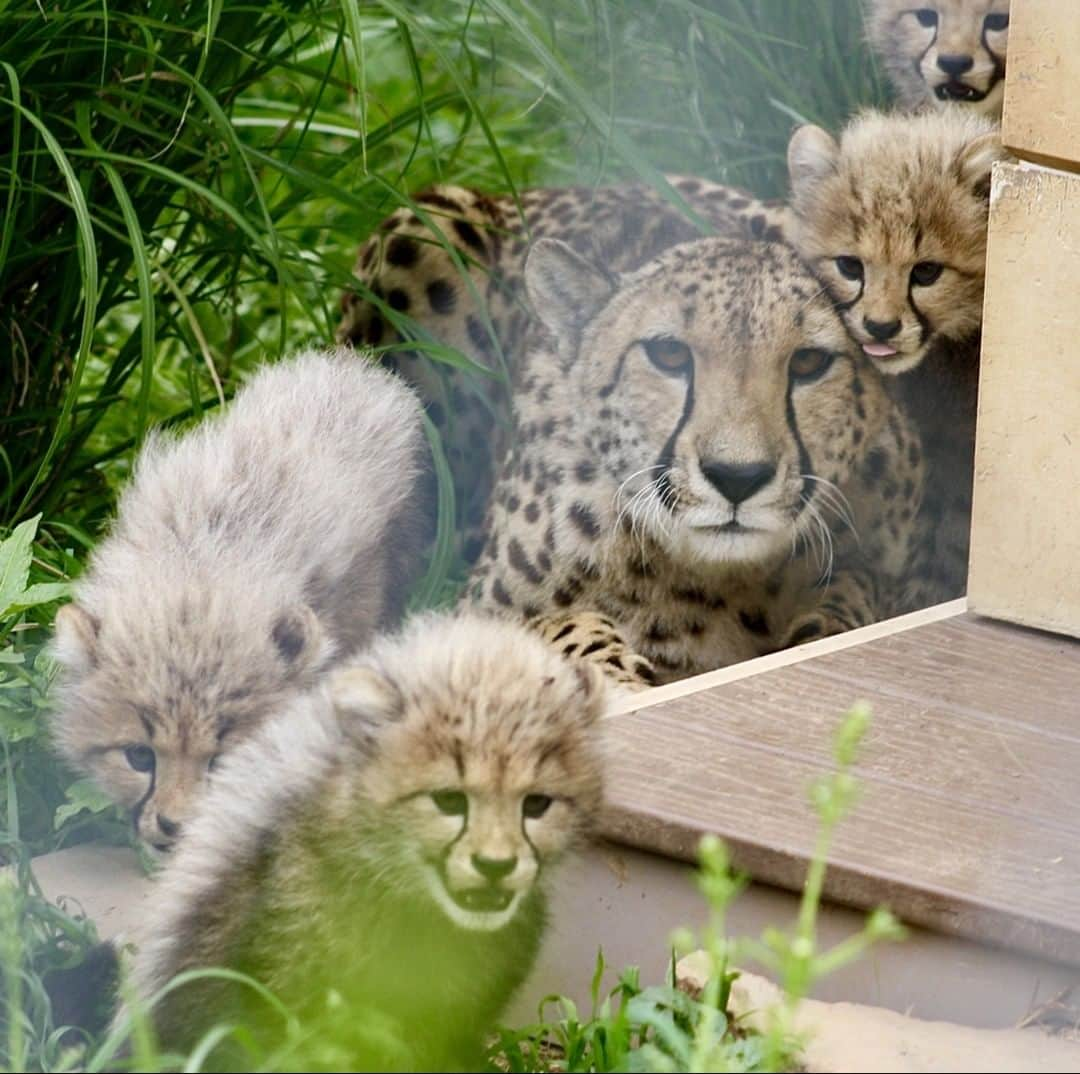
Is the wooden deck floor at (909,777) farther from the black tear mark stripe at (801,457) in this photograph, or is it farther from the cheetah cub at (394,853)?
the cheetah cub at (394,853)

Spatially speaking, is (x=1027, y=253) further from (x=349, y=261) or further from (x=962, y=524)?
(x=349, y=261)

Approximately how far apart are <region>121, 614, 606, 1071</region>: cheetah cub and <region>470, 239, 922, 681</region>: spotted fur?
3.24 ft

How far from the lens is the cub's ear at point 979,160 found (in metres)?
3.25

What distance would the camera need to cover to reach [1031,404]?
119 inches

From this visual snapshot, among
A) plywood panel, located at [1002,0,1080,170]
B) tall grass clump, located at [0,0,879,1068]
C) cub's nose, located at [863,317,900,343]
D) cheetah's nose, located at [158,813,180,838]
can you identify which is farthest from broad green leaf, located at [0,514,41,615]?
plywood panel, located at [1002,0,1080,170]

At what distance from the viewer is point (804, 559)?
132 inches

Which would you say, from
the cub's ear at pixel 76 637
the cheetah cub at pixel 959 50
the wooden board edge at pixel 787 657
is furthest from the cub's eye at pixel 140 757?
the cheetah cub at pixel 959 50

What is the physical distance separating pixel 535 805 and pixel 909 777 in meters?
0.73

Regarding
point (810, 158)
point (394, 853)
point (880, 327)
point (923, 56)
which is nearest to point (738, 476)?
point (880, 327)

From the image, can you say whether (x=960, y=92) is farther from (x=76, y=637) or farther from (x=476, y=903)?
(x=476, y=903)

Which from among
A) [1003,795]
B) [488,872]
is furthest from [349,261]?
[488,872]

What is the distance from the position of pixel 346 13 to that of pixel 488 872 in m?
1.51

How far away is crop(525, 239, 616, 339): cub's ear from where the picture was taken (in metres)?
3.42

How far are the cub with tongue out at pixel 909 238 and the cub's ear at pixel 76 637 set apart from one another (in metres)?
1.25
